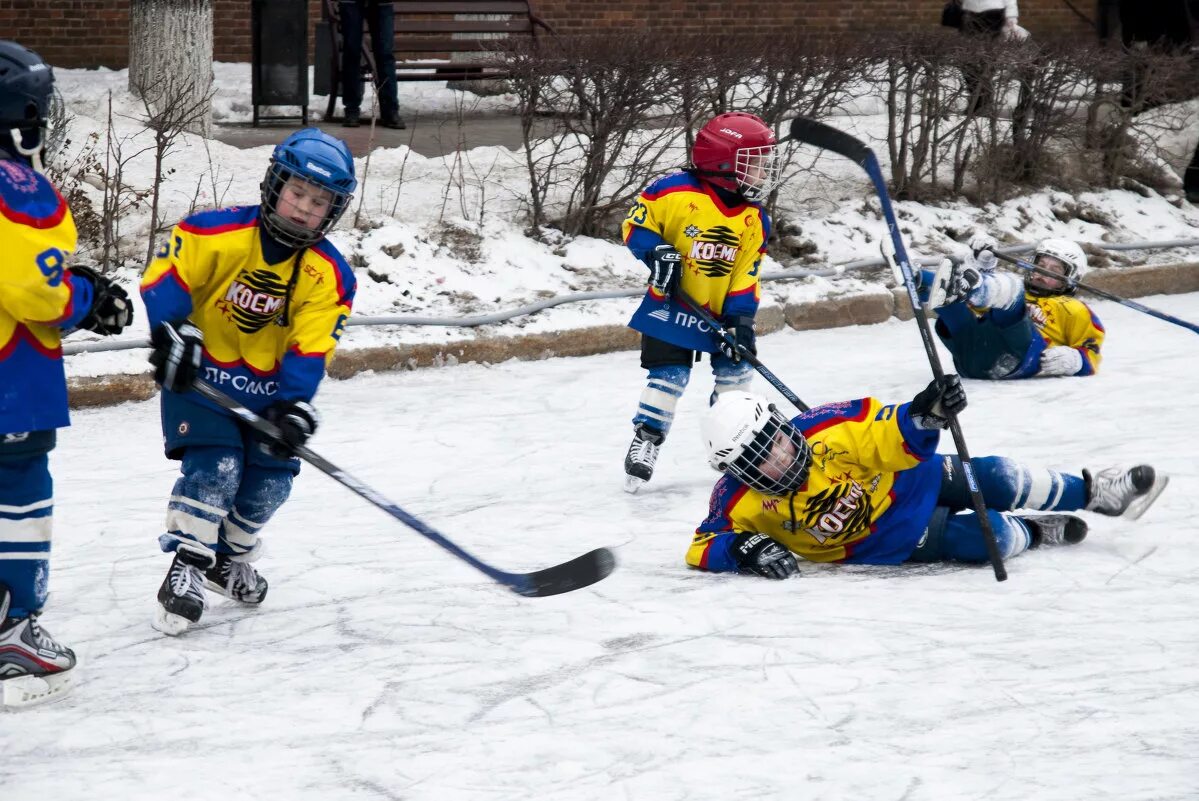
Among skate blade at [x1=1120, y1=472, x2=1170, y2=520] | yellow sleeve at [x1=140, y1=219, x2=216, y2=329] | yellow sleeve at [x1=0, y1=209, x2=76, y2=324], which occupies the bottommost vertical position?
skate blade at [x1=1120, y1=472, x2=1170, y2=520]

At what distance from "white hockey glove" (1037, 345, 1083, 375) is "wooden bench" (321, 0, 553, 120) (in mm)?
6267

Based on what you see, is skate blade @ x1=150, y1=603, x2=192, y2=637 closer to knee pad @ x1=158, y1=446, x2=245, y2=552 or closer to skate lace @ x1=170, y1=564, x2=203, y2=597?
skate lace @ x1=170, y1=564, x2=203, y2=597

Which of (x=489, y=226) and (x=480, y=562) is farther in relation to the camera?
(x=489, y=226)

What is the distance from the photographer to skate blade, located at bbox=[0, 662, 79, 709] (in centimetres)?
324

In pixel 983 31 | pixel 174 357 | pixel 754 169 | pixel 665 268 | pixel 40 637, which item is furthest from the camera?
pixel 983 31

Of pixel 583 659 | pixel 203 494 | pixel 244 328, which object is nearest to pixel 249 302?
pixel 244 328

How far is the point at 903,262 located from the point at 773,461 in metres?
1.36

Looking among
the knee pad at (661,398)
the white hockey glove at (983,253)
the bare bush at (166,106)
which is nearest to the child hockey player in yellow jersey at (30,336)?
the knee pad at (661,398)

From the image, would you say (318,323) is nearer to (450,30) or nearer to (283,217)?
(283,217)

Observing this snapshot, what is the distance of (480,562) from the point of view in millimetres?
3494

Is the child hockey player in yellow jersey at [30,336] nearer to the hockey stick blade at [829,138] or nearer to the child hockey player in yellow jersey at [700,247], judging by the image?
the child hockey player in yellow jersey at [700,247]

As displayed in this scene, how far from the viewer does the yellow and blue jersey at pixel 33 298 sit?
9.69 ft

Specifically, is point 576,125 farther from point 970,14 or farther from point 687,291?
point 970,14

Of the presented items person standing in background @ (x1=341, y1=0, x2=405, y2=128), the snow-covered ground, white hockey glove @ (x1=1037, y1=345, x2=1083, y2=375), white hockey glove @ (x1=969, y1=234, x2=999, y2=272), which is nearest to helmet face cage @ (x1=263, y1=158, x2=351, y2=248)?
the snow-covered ground
